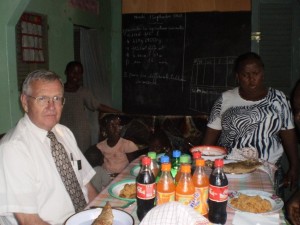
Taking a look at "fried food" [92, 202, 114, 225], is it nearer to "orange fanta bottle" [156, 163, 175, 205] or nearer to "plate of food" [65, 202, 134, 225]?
"plate of food" [65, 202, 134, 225]

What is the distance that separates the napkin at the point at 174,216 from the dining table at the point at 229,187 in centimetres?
42

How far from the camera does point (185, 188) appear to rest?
151 cm

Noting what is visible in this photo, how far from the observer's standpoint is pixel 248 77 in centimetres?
279

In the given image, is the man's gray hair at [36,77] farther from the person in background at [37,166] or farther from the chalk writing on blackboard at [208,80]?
the chalk writing on blackboard at [208,80]

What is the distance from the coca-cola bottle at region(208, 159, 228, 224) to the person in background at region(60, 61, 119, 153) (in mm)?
2982

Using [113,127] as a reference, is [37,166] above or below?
above

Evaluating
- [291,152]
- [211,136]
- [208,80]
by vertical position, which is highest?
[208,80]

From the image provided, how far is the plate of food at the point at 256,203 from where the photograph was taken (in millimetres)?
1656

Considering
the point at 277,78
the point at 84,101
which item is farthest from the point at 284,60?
the point at 84,101

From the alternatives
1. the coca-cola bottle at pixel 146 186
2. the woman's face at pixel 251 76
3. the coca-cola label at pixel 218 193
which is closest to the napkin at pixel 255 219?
the coca-cola label at pixel 218 193

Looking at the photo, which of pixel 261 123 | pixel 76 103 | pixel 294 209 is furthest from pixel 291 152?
pixel 76 103

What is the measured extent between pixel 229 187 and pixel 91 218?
881 millimetres

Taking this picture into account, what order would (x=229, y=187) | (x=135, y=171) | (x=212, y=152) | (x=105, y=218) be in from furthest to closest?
(x=212, y=152), (x=135, y=171), (x=229, y=187), (x=105, y=218)

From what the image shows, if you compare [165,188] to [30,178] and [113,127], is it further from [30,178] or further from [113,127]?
[113,127]
